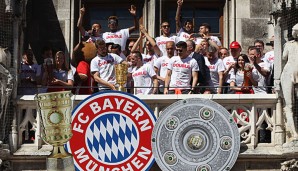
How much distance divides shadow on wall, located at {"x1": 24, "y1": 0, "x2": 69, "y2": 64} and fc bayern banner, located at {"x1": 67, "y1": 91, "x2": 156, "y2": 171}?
12.8ft

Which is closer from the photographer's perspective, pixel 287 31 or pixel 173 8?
pixel 287 31

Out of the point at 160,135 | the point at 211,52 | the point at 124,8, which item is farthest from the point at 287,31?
the point at 124,8

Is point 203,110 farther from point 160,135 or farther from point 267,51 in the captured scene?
point 267,51

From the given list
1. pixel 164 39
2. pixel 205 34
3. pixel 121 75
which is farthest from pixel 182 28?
pixel 121 75

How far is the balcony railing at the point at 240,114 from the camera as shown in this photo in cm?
2089

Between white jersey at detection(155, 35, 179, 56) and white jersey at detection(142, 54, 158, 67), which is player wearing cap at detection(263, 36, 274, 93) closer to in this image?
white jersey at detection(155, 35, 179, 56)

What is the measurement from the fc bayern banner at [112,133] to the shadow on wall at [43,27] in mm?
3910

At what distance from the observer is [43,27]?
24.7 m

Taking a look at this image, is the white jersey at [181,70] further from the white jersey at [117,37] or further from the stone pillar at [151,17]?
the stone pillar at [151,17]

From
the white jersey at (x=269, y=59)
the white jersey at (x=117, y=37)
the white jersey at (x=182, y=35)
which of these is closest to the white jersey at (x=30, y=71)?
the white jersey at (x=117, y=37)

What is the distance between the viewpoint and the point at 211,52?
2159 cm

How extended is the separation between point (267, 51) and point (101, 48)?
3.82 metres

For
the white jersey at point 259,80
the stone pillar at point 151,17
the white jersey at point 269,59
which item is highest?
the stone pillar at point 151,17

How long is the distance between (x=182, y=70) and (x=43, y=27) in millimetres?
4573
